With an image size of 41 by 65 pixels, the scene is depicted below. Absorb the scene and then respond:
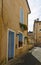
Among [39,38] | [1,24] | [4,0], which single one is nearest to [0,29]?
[1,24]

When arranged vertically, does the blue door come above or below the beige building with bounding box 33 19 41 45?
below

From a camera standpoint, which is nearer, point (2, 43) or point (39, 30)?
point (2, 43)

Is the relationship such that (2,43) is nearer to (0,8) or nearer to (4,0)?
(0,8)

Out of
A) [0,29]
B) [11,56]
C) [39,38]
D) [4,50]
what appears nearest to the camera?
[0,29]

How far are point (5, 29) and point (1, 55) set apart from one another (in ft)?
5.59

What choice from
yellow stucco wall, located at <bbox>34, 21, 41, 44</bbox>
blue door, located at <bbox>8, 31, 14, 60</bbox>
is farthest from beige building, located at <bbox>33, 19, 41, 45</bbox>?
blue door, located at <bbox>8, 31, 14, 60</bbox>

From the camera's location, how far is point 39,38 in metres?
46.7

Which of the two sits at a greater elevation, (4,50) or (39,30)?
(39,30)

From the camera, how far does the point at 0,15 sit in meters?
9.17

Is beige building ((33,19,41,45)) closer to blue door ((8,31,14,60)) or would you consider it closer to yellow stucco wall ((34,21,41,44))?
yellow stucco wall ((34,21,41,44))

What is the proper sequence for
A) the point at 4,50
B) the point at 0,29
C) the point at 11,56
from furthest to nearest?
the point at 11,56, the point at 4,50, the point at 0,29

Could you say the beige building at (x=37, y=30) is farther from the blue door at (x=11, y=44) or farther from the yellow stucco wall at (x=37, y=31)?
the blue door at (x=11, y=44)

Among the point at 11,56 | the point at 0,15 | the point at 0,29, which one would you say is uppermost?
the point at 0,15

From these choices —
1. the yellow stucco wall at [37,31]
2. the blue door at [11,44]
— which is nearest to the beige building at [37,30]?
the yellow stucco wall at [37,31]
